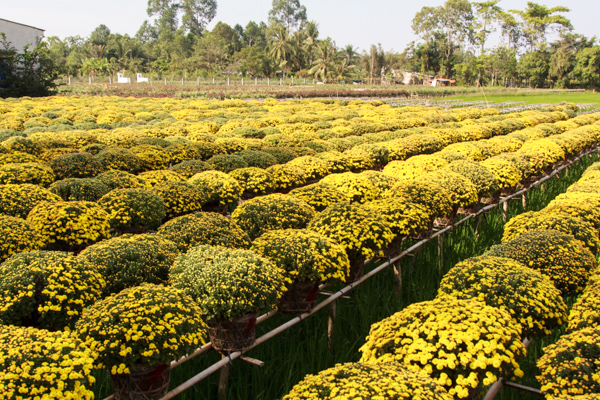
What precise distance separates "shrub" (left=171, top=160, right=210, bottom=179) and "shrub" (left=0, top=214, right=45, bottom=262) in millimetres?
3767

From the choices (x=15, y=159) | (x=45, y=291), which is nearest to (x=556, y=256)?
(x=45, y=291)

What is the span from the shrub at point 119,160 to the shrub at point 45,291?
5493 mm

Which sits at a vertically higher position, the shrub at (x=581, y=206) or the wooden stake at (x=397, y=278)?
Result: the shrub at (x=581, y=206)

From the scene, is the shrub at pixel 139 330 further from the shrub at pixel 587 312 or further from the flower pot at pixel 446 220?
the flower pot at pixel 446 220

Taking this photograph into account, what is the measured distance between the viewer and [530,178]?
1101 centimetres

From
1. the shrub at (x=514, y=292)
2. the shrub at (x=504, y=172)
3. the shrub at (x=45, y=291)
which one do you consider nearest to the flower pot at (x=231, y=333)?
the shrub at (x=45, y=291)

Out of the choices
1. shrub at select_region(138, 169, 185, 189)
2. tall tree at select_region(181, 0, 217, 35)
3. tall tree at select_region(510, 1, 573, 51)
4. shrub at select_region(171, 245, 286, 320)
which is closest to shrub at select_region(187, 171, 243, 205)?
shrub at select_region(138, 169, 185, 189)

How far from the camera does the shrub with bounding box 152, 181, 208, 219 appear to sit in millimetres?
6961

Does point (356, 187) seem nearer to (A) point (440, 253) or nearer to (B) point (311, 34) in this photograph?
(A) point (440, 253)

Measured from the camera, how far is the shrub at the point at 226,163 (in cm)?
947

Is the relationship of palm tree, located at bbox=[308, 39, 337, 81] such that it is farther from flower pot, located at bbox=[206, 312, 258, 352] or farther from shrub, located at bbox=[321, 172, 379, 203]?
flower pot, located at bbox=[206, 312, 258, 352]

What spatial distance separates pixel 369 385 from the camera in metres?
2.56

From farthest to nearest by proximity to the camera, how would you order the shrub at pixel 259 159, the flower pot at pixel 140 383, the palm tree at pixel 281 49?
1. the palm tree at pixel 281 49
2. the shrub at pixel 259 159
3. the flower pot at pixel 140 383

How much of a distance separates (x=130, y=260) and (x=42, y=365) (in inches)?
71.8
